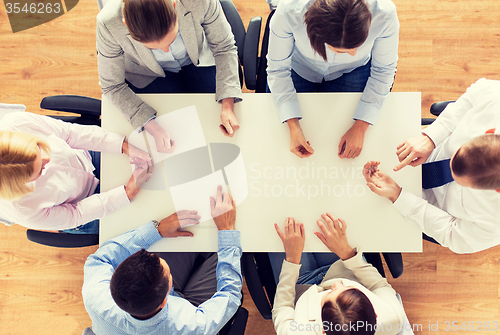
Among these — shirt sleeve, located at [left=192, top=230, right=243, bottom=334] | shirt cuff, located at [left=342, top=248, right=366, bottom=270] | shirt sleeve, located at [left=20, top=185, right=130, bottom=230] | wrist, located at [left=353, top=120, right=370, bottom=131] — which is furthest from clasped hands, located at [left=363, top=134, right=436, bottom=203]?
shirt sleeve, located at [left=20, top=185, right=130, bottom=230]

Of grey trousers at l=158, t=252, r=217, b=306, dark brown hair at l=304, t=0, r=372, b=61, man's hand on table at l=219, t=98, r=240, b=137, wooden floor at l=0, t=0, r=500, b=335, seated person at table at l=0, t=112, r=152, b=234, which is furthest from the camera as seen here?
wooden floor at l=0, t=0, r=500, b=335

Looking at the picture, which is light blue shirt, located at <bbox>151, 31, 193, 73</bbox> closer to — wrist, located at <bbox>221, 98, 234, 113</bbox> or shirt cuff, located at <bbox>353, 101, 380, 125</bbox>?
wrist, located at <bbox>221, 98, 234, 113</bbox>

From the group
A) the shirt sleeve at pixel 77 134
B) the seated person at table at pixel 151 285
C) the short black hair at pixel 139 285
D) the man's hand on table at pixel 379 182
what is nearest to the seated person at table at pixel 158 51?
the shirt sleeve at pixel 77 134

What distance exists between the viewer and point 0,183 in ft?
3.20

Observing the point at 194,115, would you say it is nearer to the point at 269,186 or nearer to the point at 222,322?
the point at 269,186

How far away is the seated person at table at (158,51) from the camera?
945 millimetres

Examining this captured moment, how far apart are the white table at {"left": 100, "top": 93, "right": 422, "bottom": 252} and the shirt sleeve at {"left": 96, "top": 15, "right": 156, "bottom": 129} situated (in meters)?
0.05

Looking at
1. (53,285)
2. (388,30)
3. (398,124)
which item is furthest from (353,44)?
(53,285)

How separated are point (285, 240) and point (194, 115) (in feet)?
2.05

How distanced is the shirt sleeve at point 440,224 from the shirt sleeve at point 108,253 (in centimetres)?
97

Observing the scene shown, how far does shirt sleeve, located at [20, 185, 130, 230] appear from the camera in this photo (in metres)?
1.15

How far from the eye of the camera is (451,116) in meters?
1.21

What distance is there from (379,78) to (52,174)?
135 centimetres

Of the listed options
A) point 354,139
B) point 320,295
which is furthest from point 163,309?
point 354,139
